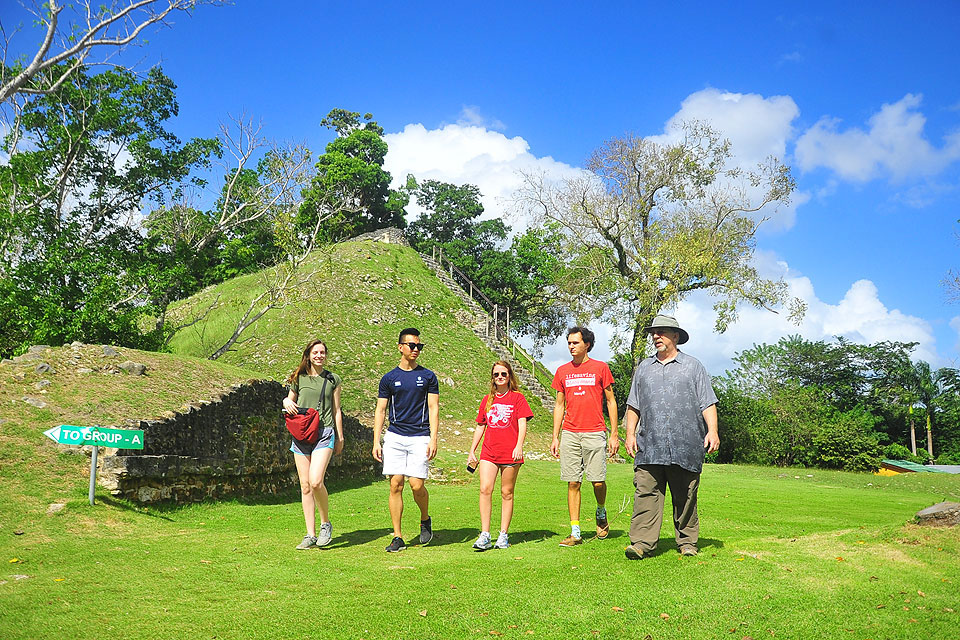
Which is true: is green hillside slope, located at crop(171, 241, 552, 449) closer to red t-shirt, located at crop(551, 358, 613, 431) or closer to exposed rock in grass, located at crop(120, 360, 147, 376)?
exposed rock in grass, located at crop(120, 360, 147, 376)

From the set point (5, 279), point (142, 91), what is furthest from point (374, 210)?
point (5, 279)

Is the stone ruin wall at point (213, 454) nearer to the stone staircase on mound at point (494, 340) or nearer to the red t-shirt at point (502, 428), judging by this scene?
the red t-shirt at point (502, 428)

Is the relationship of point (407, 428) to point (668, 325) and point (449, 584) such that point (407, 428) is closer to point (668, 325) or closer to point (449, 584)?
point (449, 584)

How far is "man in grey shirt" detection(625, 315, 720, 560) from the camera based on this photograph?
610 cm

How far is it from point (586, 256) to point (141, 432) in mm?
23831

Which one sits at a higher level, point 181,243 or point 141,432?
point 181,243

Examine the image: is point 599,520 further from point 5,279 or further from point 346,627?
point 5,279

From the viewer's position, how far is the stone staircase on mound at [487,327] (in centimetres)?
3419

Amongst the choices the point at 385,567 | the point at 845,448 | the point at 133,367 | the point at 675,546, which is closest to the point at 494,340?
the point at 845,448

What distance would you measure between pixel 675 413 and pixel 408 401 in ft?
8.96

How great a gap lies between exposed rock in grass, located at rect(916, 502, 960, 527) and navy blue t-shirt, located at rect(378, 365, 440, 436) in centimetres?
501

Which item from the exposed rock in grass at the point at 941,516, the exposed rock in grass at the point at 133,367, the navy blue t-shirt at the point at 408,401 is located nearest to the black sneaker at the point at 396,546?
the navy blue t-shirt at the point at 408,401

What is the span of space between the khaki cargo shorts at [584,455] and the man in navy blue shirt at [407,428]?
4.80 feet

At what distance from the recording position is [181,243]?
70.5ft
